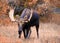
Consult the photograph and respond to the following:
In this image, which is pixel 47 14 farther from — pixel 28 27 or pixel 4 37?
pixel 4 37

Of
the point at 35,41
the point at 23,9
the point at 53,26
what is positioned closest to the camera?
the point at 35,41

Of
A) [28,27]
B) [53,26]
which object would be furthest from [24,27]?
[53,26]

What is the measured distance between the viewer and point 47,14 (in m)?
3.62

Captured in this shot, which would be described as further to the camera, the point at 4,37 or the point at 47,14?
the point at 47,14

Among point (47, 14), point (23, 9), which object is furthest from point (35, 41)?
point (47, 14)

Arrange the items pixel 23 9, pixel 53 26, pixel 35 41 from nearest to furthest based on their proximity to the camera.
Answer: pixel 35 41
pixel 23 9
pixel 53 26

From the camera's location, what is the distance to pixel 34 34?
330cm

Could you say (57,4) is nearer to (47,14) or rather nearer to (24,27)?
(47,14)

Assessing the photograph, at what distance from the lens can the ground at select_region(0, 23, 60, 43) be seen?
306 cm

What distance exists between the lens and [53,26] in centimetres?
351

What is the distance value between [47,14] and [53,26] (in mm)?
216

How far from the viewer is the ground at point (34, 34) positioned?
120 inches

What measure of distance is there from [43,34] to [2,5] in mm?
786

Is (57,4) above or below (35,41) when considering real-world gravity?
above
